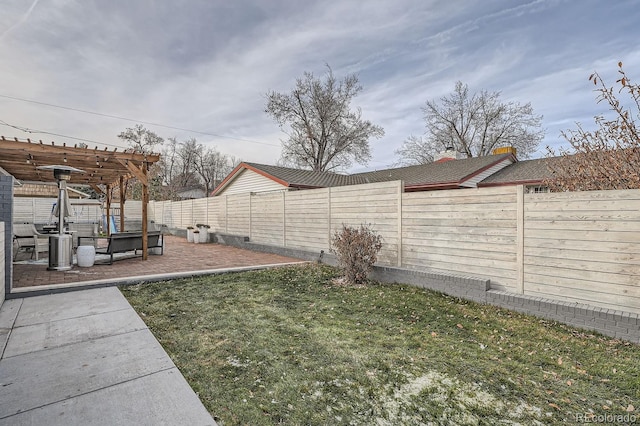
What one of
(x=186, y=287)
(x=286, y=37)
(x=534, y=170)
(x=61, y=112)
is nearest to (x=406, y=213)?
(x=186, y=287)

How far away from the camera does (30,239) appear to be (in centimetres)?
873

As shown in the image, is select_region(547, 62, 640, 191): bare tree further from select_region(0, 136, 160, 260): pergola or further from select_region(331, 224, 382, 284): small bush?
select_region(0, 136, 160, 260): pergola

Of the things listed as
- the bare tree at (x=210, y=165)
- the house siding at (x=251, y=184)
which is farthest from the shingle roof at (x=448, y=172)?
the bare tree at (x=210, y=165)

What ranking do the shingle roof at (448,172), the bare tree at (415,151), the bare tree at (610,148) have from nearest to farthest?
the bare tree at (610,148)
the shingle roof at (448,172)
the bare tree at (415,151)

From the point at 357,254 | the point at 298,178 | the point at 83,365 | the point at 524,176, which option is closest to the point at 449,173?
the point at 524,176

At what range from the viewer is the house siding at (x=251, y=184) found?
1478 centimetres

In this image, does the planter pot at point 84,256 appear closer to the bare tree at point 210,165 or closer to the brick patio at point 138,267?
the brick patio at point 138,267

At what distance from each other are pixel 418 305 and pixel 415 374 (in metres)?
2.27

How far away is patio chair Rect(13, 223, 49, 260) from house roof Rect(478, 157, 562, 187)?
54.5ft

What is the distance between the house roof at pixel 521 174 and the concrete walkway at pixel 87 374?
14.8 meters

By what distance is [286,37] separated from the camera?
36.9 ft

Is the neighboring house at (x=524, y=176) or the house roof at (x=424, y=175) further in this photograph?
the house roof at (x=424, y=175)

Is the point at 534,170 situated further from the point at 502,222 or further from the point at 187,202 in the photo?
the point at 187,202
